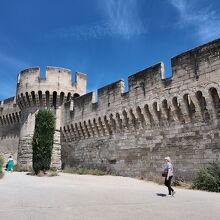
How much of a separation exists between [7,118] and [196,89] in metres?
19.3

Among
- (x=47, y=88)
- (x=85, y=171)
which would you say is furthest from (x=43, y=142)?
(x=47, y=88)

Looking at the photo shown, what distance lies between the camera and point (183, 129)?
10742mm

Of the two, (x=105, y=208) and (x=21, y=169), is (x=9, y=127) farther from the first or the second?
(x=105, y=208)

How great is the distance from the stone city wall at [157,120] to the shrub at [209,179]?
51 centimetres

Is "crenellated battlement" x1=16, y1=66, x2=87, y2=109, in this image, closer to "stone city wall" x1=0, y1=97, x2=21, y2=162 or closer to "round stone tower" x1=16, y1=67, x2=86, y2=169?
"round stone tower" x1=16, y1=67, x2=86, y2=169

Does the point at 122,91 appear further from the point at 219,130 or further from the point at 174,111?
the point at 219,130

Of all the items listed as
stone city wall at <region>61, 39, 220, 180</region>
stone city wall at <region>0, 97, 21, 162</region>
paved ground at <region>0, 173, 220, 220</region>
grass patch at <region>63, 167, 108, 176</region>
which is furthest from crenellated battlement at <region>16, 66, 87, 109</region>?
paved ground at <region>0, 173, 220, 220</region>

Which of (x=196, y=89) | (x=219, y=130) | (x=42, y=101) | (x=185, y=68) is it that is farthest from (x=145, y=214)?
(x=42, y=101)

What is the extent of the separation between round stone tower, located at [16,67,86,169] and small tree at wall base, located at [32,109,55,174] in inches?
150

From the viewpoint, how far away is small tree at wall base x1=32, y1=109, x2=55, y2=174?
1397cm

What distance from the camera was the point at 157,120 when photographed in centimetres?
1188

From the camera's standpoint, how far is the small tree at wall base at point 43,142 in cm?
1397

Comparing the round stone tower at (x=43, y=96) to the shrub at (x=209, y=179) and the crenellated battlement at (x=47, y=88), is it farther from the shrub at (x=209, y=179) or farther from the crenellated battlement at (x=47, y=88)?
the shrub at (x=209, y=179)

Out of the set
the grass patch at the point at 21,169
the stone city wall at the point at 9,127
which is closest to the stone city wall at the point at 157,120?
the grass patch at the point at 21,169
